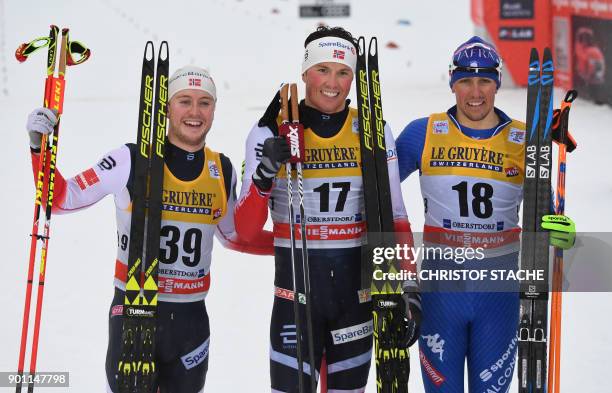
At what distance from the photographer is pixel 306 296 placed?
3.71m

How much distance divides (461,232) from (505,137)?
1.60 feet

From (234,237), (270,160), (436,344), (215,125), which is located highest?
(215,125)

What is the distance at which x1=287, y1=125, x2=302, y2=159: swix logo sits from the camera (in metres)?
3.64

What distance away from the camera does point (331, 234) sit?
3865mm

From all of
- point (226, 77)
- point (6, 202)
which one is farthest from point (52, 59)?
point (226, 77)

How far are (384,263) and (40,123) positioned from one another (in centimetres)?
162

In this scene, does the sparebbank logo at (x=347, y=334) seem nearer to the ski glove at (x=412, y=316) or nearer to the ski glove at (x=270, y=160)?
the ski glove at (x=412, y=316)

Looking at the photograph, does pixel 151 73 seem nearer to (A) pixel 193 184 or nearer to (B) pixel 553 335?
(A) pixel 193 184

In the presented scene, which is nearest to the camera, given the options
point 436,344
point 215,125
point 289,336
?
point 289,336

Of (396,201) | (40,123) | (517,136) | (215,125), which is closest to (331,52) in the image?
(396,201)

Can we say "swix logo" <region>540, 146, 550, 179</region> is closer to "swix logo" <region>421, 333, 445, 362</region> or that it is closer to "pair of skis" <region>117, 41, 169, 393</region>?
"swix logo" <region>421, 333, 445, 362</region>

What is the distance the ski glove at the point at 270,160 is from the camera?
356cm

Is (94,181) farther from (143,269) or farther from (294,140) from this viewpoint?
(294,140)

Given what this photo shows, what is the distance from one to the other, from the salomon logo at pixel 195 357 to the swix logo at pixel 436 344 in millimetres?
1017
